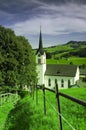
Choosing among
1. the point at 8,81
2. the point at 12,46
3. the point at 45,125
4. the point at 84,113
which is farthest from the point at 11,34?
the point at 45,125

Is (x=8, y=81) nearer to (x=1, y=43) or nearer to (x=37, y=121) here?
(x=1, y=43)

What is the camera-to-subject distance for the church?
95.5 meters

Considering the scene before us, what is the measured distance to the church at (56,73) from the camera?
9550 cm

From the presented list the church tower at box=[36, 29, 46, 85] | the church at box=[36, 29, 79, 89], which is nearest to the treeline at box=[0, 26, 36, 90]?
the church tower at box=[36, 29, 46, 85]

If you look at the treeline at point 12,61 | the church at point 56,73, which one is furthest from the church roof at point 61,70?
the treeline at point 12,61

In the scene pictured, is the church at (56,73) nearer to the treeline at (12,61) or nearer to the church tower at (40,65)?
the church tower at (40,65)

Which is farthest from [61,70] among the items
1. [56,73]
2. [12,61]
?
[12,61]

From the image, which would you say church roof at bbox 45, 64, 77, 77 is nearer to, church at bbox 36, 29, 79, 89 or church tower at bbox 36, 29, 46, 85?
church at bbox 36, 29, 79, 89

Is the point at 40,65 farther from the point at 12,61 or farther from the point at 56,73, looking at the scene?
the point at 12,61

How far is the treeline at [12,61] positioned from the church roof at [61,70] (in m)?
39.6

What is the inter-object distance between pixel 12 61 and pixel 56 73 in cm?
4876

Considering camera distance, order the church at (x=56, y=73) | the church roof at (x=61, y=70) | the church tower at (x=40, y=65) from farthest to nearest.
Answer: the church tower at (x=40, y=65), the church roof at (x=61, y=70), the church at (x=56, y=73)

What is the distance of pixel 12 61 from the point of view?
5062cm

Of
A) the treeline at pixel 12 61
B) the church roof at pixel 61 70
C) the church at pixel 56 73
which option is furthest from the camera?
the church roof at pixel 61 70
